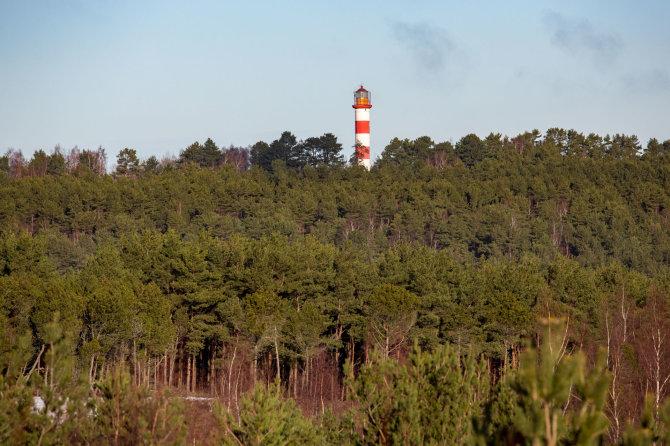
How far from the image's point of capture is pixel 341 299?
45688 mm

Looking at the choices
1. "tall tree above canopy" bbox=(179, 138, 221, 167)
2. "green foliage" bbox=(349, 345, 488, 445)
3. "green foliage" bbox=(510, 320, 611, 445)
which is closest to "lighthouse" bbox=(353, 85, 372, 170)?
"tall tree above canopy" bbox=(179, 138, 221, 167)

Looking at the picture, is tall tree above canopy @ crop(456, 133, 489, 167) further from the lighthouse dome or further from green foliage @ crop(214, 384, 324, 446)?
green foliage @ crop(214, 384, 324, 446)

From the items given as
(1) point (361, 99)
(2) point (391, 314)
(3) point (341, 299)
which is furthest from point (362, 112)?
(2) point (391, 314)

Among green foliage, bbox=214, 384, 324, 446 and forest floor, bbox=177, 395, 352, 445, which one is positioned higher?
green foliage, bbox=214, 384, 324, 446

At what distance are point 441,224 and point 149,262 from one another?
4868 cm

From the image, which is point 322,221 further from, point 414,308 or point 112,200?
point 414,308

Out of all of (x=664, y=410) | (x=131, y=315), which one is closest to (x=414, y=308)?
(x=131, y=315)

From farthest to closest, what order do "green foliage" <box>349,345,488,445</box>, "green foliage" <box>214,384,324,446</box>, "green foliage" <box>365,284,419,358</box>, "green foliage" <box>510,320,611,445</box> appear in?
"green foliage" <box>365,284,419,358</box> → "green foliage" <box>349,345,488,445</box> → "green foliage" <box>214,384,324,446</box> → "green foliage" <box>510,320,611,445</box>

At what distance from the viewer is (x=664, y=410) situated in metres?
8.41

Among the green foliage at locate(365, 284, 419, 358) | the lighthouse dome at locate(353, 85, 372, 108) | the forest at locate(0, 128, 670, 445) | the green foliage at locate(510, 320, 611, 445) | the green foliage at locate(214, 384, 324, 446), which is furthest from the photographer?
the lighthouse dome at locate(353, 85, 372, 108)

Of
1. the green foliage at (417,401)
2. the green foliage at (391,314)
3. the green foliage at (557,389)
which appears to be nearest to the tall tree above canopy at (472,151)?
the green foliage at (391,314)

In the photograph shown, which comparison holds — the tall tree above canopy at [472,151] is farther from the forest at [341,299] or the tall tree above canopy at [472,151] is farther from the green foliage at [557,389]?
the green foliage at [557,389]

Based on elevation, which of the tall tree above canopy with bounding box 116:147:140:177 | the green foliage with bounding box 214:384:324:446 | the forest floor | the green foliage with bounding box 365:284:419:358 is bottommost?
the forest floor

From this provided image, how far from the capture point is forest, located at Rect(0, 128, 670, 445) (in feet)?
51.5
